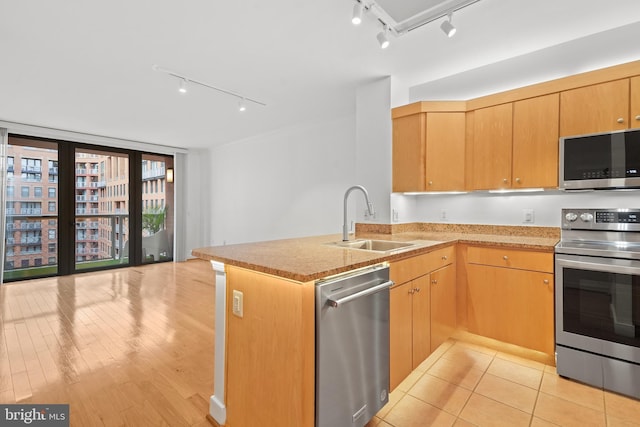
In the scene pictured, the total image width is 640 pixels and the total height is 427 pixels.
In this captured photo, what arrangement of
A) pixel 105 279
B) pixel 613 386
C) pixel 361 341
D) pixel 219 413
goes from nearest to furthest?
pixel 361 341 → pixel 219 413 → pixel 613 386 → pixel 105 279

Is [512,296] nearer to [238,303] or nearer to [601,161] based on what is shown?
[601,161]

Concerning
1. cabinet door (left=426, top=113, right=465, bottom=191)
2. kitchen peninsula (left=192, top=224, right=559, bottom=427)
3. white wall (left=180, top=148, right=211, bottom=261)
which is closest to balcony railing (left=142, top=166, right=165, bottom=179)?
white wall (left=180, top=148, right=211, bottom=261)

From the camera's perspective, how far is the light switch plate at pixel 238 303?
1470 mm

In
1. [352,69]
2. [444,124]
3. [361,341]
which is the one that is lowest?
[361,341]

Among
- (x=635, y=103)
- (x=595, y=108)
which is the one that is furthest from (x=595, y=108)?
(x=635, y=103)

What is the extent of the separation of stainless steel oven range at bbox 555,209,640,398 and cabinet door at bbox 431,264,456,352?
67 cm

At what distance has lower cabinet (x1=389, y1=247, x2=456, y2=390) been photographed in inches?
69.0

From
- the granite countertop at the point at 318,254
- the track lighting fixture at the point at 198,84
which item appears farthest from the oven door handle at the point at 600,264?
the track lighting fixture at the point at 198,84

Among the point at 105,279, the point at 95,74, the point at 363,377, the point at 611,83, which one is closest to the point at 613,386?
the point at 363,377

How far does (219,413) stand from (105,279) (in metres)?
4.48

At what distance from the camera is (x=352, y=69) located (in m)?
2.87

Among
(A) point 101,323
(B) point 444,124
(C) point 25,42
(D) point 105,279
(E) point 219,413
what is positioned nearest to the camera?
(E) point 219,413

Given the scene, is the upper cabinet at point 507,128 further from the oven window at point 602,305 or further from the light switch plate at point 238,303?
the light switch plate at point 238,303

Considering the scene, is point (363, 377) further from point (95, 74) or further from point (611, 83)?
point (95, 74)
